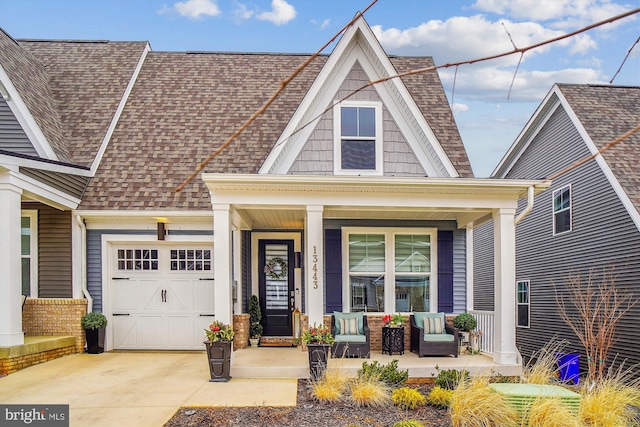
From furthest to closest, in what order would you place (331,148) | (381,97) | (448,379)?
(381,97), (331,148), (448,379)

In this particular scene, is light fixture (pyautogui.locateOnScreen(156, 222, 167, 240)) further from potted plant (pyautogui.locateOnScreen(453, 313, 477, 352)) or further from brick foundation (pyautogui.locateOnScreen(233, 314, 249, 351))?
potted plant (pyautogui.locateOnScreen(453, 313, 477, 352))

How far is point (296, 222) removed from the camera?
11.9 meters

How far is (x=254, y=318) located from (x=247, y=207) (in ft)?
10.5

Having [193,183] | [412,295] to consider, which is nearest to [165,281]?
[193,183]

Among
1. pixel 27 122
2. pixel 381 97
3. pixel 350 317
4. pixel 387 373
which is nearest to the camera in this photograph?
pixel 387 373

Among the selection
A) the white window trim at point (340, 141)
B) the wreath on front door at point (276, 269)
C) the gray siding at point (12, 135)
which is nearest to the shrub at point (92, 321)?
the gray siding at point (12, 135)

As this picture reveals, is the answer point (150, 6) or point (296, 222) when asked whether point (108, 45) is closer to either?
point (296, 222)

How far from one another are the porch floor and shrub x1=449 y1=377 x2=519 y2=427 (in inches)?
69.4

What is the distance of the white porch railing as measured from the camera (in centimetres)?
1044

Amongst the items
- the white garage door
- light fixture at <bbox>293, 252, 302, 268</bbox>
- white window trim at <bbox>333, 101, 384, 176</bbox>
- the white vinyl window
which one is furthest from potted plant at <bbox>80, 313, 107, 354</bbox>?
the white vinyl window

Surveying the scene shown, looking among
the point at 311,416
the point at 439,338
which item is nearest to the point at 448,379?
the point at 439,338

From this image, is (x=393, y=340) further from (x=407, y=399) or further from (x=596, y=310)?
(x=596, y=310)

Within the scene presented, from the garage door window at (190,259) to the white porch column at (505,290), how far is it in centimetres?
574

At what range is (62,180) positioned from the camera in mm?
10680
